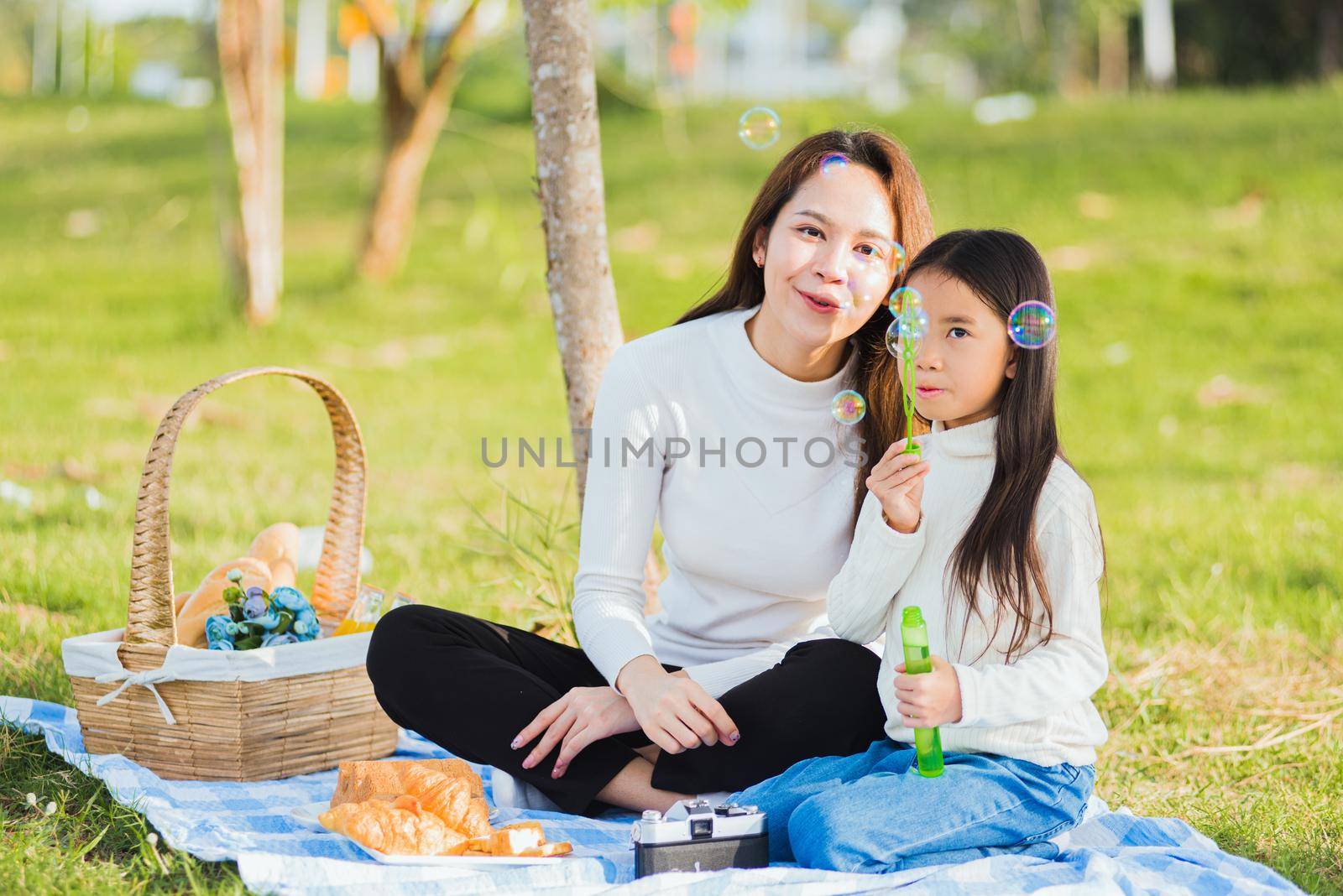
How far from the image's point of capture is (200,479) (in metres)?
4.89

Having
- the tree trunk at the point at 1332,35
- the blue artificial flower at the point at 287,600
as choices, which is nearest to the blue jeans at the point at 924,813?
the blue artificial flower at the point at 287,600

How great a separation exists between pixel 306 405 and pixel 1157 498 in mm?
3573

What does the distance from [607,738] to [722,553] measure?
0.38 m

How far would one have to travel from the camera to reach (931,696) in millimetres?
2047

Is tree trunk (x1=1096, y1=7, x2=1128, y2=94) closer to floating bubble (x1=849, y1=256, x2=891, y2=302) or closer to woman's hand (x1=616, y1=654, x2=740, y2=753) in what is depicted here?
floating bubble (x1=849, y1=256, x2=891, y2=302)

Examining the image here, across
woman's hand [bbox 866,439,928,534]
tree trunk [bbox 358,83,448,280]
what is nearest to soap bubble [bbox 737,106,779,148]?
woman's hand [bbox 866,439,928,534]

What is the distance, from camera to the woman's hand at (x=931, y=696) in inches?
80.4

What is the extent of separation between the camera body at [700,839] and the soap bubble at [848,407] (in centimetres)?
66

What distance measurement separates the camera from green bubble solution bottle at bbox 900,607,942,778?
79.9 inches

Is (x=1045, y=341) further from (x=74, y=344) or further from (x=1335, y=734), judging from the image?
(x=74, y=344)

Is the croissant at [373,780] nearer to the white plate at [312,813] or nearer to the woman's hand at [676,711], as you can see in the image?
the white plate at [312,813]

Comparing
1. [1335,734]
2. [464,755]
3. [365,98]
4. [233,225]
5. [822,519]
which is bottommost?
[1335,734]

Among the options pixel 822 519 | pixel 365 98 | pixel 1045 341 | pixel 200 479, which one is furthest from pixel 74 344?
pixel 365 98

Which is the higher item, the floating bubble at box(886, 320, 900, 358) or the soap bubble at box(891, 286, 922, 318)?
the soap bubble at box(891, 286, 922, 318)
